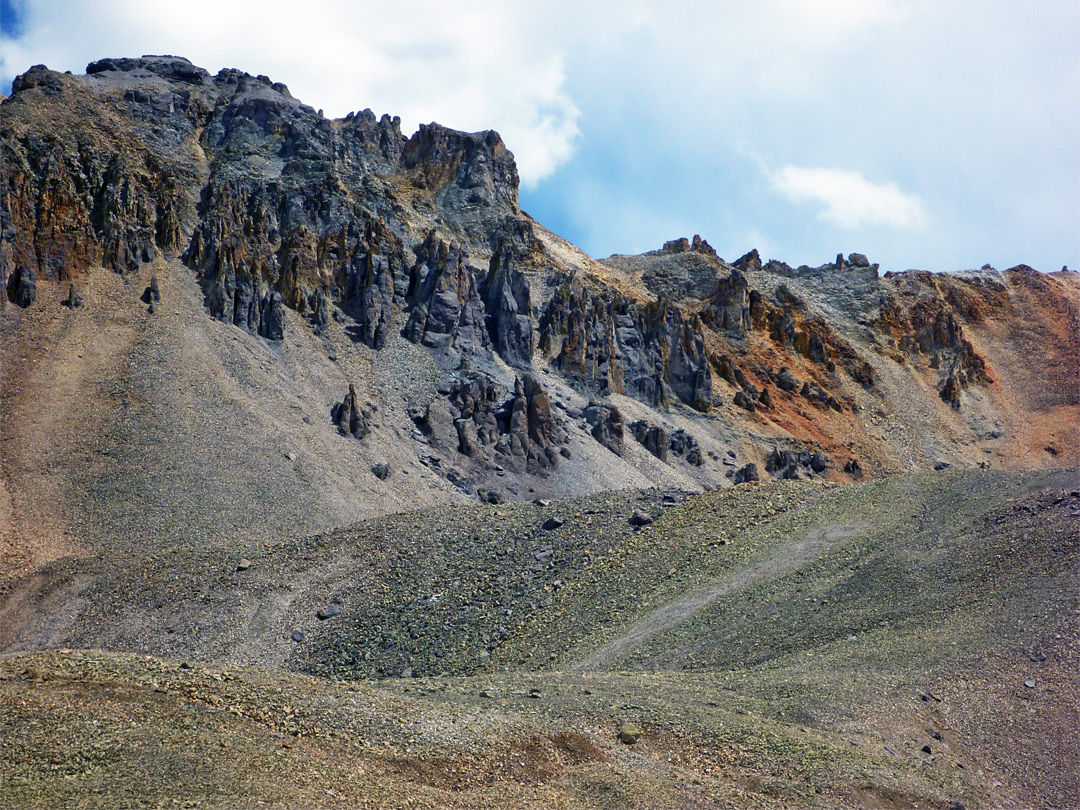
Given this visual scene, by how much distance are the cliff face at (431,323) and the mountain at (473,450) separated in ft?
1.17

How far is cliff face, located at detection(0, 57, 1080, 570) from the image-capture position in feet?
168

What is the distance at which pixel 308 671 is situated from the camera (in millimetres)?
23484

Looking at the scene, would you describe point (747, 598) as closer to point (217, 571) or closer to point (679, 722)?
point (679, 722)

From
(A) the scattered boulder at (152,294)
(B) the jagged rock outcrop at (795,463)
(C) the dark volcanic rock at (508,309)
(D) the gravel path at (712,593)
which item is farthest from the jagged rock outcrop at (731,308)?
(D) the gravel path at (712,593)

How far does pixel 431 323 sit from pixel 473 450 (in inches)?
604

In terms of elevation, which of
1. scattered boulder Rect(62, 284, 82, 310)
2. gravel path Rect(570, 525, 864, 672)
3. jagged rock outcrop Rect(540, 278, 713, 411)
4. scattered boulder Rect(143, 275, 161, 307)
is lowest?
gravel path Rect(570, 525, 864, 672)

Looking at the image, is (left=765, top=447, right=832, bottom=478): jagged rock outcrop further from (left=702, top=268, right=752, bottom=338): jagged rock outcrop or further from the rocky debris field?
the rocky debris field

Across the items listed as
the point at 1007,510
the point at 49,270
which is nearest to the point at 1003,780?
the point at 1007,510

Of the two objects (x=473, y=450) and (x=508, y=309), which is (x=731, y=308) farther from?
(x=473, y=450)

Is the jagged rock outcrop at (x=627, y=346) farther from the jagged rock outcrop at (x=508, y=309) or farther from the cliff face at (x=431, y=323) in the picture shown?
the jagged rock outcrop at (x=508, y=309)

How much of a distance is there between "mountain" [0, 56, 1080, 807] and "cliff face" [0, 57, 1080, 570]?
0.36 meters

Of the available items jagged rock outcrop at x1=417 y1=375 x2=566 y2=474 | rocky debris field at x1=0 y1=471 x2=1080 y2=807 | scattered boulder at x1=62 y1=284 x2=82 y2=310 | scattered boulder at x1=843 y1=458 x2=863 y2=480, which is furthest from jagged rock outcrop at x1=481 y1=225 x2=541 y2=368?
rocky debris field at x1=0 y1=471 x2=1080 y2=807

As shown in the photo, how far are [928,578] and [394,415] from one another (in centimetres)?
4085

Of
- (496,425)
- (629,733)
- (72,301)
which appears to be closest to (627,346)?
(496,425)
